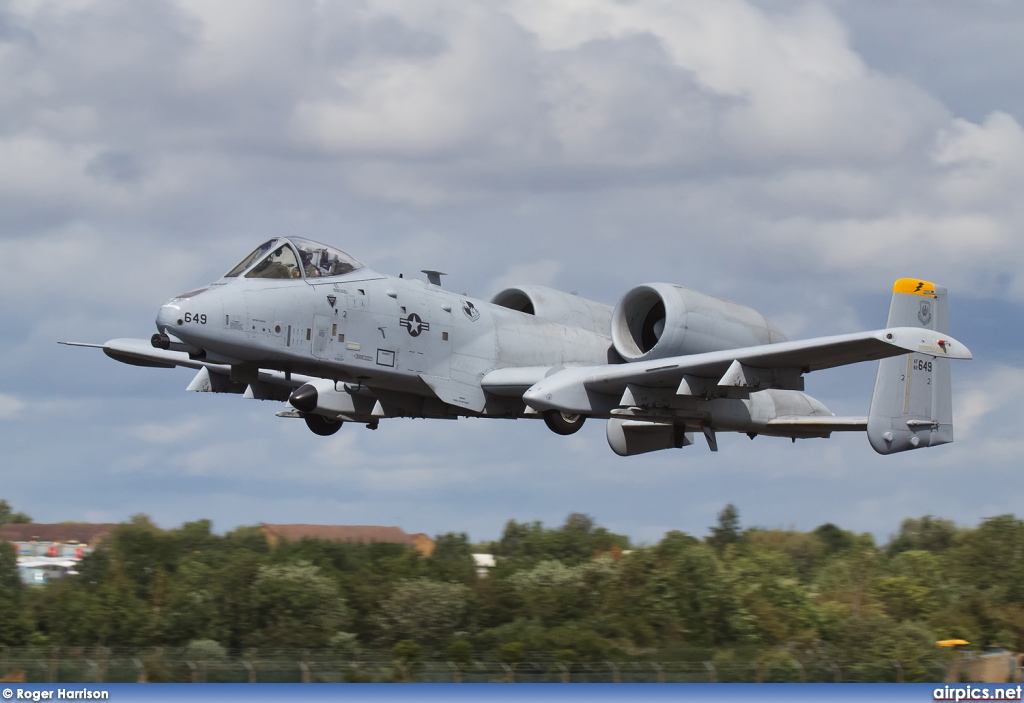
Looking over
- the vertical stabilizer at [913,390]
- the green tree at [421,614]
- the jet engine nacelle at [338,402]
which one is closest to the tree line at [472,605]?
the green tree at [421,614]

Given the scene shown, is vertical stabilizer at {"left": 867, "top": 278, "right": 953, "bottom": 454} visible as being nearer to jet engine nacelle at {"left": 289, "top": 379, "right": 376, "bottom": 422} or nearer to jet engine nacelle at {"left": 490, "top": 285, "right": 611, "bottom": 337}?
jet engine nacelle at {"left": 490, "top": 285, "right": 611, "bottom": 337}

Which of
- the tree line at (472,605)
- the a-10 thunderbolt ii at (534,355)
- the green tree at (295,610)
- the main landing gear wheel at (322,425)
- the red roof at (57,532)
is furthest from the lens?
the red roof at (57,532)

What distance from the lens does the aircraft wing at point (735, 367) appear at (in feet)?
59.9

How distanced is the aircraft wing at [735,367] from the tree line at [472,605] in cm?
1998

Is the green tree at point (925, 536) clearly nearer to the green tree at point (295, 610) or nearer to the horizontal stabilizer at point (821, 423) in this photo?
the green tree at point (295, 610)

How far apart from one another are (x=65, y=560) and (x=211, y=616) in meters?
17.1

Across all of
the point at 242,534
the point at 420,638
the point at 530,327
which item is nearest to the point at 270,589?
the point at 420,638

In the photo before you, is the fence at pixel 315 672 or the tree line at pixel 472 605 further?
the tree line at pixel 472 605

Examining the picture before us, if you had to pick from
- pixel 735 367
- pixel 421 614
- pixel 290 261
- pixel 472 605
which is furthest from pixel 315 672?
pixel 472 605

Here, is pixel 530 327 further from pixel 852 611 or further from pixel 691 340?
pixel 852 611

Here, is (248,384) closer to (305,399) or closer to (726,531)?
(305,399)

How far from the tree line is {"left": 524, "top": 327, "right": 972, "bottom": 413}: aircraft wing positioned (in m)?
20.0

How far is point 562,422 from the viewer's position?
2291 cm

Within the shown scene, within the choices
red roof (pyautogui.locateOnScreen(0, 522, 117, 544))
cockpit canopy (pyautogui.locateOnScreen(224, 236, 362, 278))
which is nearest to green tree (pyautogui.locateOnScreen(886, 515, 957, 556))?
red roof (pyautogui.locateOnScreen(0, 522, 117, 544))
